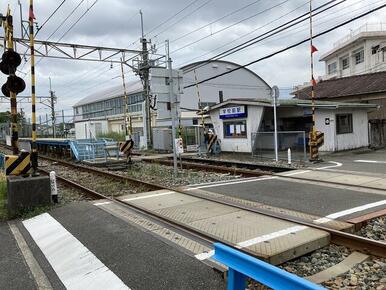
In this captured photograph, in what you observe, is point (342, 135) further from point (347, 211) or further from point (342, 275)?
point (342, 275)

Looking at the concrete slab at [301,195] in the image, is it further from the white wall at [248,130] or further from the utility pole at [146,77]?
the utility pole at [146,77]

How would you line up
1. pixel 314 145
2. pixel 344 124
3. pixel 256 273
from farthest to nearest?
1. pixel 344 124
2. pixel 314 145
3. pixel 256 273

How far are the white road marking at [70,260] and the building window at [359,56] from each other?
54.5 metres

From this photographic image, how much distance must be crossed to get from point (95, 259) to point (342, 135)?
18544 mm

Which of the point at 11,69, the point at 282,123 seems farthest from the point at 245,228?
the point at 282,123

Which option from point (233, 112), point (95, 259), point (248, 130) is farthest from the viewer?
point (233, 112)

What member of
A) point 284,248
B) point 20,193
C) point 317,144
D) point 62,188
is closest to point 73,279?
point 284,248

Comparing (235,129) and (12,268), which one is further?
(235,129)

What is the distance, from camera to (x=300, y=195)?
9.64 metres

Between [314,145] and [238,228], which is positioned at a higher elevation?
[314,145]

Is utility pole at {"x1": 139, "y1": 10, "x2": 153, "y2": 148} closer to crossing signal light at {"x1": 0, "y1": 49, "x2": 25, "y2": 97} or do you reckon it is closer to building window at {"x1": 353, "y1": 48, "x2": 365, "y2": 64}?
crossing signal light at {"x1": 0, "y1": 49, "x2": 25, "y2": 97}

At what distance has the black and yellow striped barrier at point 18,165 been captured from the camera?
9414mm

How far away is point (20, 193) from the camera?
8906 mm

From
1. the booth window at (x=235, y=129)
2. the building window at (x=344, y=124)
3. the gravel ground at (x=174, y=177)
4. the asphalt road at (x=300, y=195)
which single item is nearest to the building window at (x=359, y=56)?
the building window at (x=344, y=124)
